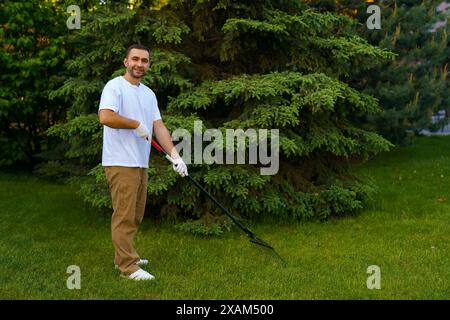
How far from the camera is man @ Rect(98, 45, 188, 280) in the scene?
4.25 meters

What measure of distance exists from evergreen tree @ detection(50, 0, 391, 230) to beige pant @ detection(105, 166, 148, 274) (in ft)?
4.07

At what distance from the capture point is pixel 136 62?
4.32 metres

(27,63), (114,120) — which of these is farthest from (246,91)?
(27,63)

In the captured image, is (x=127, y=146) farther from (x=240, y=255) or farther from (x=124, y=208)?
(x=240, y=255)

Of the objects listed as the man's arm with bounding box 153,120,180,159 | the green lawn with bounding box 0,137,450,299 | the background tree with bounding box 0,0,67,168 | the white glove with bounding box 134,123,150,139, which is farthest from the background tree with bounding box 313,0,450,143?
the white glove with bounding box 134,123,150,139

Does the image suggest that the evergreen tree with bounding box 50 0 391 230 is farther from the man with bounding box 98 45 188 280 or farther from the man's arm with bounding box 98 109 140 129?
the man's arm with bounding box 98 109 140 129

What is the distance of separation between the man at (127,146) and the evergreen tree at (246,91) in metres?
1.27

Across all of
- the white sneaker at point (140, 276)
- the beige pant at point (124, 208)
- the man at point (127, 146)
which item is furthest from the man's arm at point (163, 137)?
the white sneaker at point (140, 276)

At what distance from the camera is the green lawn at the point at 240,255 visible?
4281mm

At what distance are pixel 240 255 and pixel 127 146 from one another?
156cm

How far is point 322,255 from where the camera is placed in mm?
5215

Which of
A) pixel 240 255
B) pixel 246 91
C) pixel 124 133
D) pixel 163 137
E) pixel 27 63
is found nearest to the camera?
pixel 124 133

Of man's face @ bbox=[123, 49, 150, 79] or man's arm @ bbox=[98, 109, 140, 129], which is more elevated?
man's face @ bbox=[123, 49, 150, 79]

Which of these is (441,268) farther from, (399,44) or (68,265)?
(399,44)
